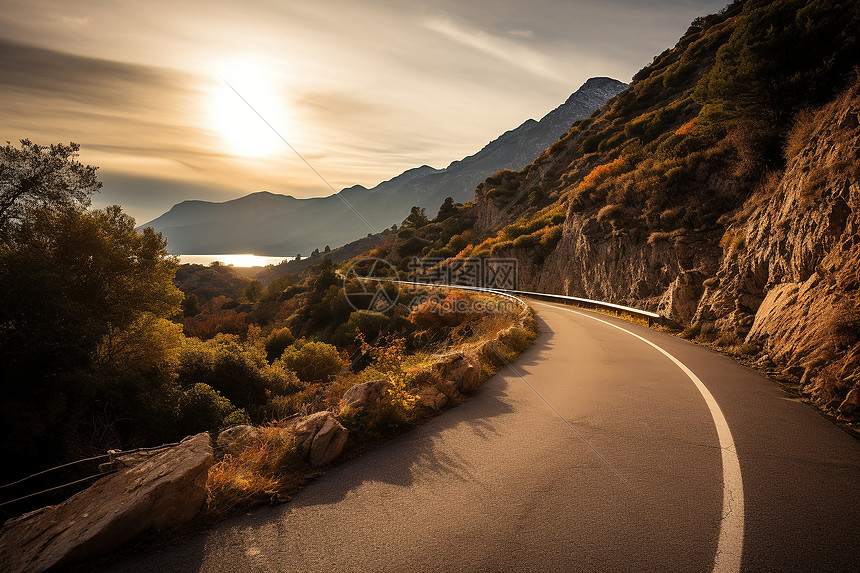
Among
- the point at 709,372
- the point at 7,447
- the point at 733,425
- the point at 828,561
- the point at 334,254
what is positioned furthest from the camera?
the point at 334,254

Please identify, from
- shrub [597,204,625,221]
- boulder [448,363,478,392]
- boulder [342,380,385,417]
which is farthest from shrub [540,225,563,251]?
boulder [342,380,385,417]

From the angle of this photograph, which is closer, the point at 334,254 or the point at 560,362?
the point at 560,362

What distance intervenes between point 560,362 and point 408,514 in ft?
23.2

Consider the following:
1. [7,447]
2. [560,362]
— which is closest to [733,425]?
[560,362]

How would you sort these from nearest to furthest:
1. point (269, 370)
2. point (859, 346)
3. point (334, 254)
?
1. point (859, 346)
2. point (269, 370)
3. point (334, 254)

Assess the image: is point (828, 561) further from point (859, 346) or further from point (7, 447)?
point (7, 447)

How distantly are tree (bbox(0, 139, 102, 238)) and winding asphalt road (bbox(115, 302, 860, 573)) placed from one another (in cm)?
1752

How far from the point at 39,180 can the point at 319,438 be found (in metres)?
18.1

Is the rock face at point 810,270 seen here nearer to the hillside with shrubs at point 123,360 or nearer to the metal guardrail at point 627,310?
the metal guardrail at point 627,310

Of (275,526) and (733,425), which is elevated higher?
(733,425)

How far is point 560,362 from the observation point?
963 cm

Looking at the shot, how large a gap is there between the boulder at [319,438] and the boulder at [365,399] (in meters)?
0.51

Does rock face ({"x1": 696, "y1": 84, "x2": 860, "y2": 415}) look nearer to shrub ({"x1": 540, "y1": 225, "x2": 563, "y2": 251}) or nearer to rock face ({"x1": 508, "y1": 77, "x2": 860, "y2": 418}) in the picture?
rock face ({"x1": 508, "y1": 77, "x2": 860, "y2": 418})

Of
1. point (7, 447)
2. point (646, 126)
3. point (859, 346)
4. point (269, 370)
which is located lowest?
point (269, 370)
